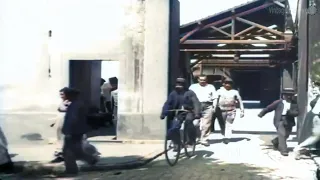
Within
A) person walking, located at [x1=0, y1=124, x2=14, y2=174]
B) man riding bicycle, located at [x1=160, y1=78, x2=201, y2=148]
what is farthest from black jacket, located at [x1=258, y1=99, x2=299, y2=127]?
person walking, located at [x1=0, y1=124, x2=14, y2=174]

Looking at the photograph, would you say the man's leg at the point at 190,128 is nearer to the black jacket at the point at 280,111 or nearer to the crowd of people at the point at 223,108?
the crowd of people at the point at 223,108

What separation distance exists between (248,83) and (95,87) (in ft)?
2.36

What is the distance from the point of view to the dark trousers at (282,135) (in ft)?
8.13

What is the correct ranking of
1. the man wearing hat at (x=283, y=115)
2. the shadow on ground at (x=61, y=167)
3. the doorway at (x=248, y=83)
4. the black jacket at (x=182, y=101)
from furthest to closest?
the shadow on ground at (x=61, y=167), the black jacket at (x=182, y=101), the man wearing hat at (x=283, y=115), the doorway at (x=248, y=83)

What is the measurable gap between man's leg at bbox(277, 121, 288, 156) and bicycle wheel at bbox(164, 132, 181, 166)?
0.50 m

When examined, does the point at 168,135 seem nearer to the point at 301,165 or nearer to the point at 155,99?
the point at 155,99

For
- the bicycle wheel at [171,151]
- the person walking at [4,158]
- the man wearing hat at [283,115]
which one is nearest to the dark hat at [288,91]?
the man wearing hat at [283,115]

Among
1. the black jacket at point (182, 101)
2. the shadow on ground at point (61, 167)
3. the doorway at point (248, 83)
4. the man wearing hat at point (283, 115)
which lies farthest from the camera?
the shadow on ground at point (61, 167)

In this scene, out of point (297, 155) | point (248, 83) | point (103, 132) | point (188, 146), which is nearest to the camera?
point (248, 83)

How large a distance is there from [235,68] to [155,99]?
45cm

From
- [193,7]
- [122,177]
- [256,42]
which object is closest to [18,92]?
[122,177]

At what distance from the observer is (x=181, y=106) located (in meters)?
2.53

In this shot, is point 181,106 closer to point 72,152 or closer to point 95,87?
point 95,87

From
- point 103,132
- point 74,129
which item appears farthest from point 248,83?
point 74,129
